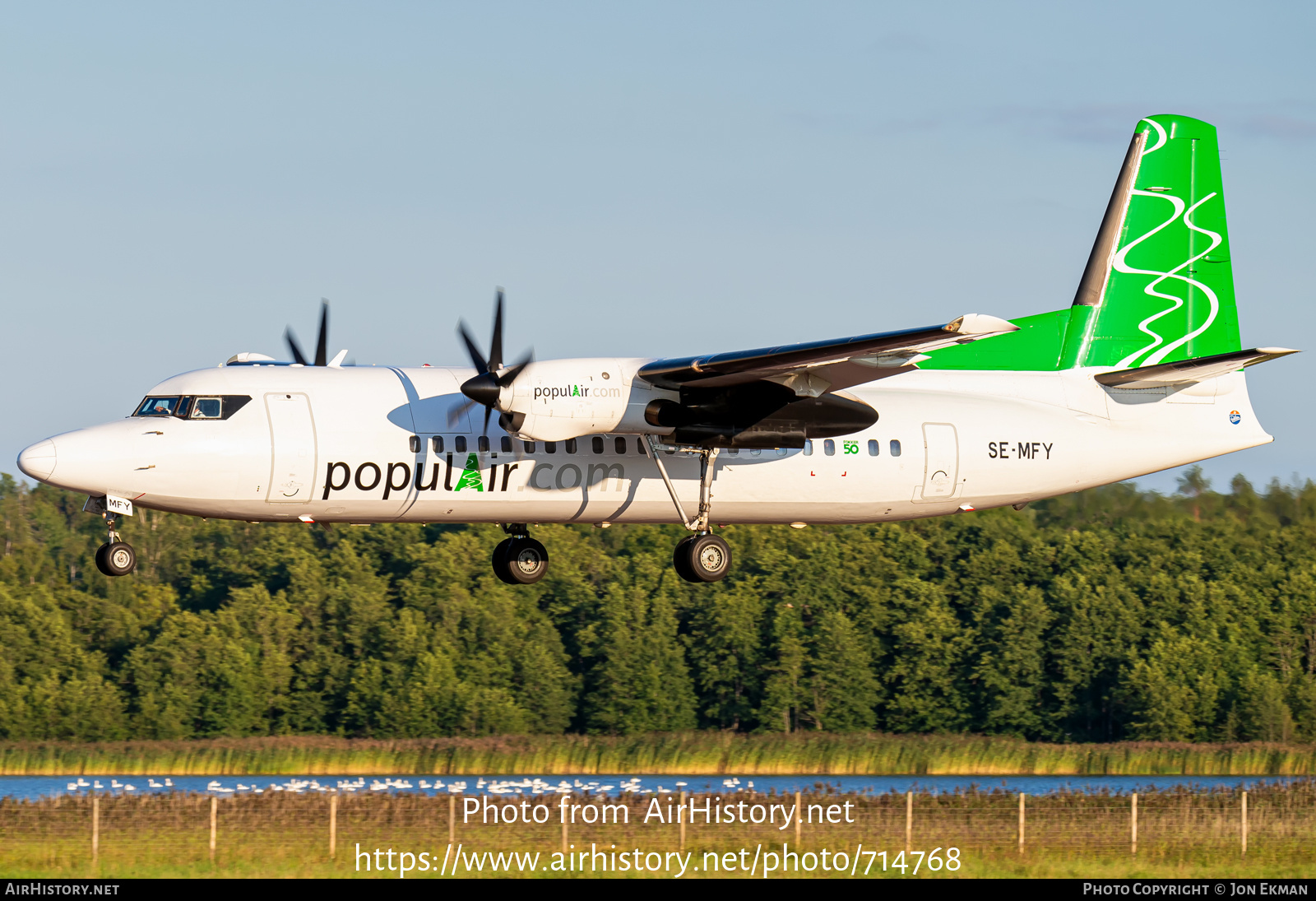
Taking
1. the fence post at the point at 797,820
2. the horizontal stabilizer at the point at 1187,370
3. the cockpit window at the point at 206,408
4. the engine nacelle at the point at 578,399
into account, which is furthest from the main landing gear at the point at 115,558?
the horizontal stabilizer at the point at 1187,370

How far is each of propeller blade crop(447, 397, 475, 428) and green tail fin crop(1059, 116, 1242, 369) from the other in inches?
362

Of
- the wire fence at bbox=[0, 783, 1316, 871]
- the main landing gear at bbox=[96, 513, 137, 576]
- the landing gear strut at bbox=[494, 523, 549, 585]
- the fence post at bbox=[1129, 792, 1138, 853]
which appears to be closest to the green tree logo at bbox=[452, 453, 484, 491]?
the landing gear strut at bbox=[494, 523, 549, 585]

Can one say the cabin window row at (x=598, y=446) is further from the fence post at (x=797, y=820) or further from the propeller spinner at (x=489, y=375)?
the fence post at (x=797, y=820)

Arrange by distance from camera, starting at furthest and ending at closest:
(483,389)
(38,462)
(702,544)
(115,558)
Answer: (702,544) → (115,558) → (483,389) → (38,462)

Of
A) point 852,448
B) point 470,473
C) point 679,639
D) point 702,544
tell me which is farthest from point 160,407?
point 679,639

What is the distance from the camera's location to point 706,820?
2741cm

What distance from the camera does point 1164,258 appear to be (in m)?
24.2

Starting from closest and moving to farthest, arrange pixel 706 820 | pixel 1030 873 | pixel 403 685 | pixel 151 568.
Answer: pixel 1030 873
pixel 706 820
pixel 403 685
pixel 151 568

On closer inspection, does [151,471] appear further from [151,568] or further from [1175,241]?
[151,568]

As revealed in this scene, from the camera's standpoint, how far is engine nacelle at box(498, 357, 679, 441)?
18984 mm

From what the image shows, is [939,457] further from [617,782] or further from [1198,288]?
[617,782]

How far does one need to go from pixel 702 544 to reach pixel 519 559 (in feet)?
8.59

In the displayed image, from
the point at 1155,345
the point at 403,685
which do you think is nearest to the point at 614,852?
the point at 1155,345

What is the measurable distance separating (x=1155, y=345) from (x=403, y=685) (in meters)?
34.7
